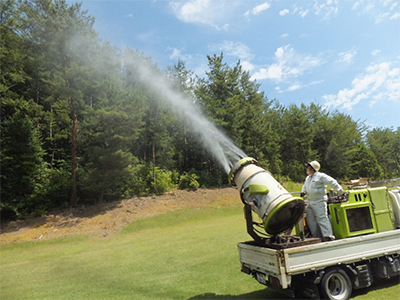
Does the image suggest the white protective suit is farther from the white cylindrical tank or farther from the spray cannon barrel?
the white cylindrical tank

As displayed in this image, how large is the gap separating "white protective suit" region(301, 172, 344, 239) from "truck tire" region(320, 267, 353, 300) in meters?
0.67

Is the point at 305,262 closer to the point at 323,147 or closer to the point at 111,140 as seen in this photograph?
the point at 111,140

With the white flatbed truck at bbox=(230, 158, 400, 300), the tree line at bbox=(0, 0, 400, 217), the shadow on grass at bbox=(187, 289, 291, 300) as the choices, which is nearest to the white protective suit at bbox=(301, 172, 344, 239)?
the white flatbed truck at bbox=(230, 158, 400, 300)

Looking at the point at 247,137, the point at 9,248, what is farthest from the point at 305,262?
the point at 247,137

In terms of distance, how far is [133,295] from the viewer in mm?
6195

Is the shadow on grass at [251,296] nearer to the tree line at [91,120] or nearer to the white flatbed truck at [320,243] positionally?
the white flatbed truck at [320,243]

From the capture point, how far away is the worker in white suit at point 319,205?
5.23m

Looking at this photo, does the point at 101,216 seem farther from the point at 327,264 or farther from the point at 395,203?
the point at 395,203

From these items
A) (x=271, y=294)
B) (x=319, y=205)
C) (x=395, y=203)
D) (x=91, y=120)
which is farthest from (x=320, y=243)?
(x=91, y=120)

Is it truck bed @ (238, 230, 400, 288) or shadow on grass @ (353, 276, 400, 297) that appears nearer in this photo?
truck bed @ (238, 230, 400, 288)

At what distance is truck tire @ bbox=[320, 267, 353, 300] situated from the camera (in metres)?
4.64

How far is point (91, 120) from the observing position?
21.9 meters

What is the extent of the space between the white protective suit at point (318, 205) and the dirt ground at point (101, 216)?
46.4 ft

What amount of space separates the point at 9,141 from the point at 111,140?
7815 mm
